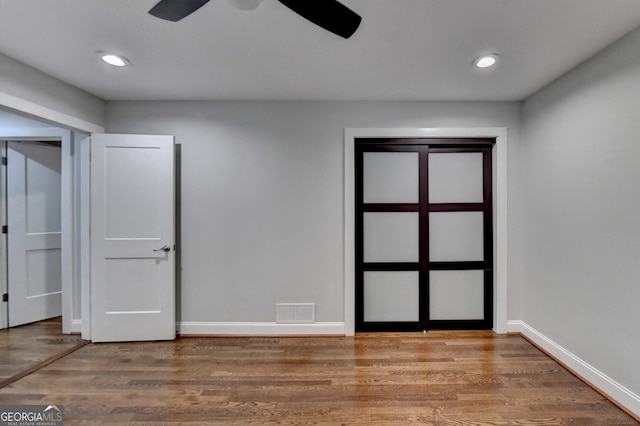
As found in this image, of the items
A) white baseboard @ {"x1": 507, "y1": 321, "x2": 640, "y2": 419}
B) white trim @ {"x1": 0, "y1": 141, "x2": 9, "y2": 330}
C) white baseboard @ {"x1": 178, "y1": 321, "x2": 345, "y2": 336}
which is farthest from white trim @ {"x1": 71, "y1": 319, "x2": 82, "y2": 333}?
white baseboard @ {"x1": 507, "y1": 321, "x2": 640, "y2": 419}

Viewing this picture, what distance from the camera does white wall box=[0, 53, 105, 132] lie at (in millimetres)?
2170

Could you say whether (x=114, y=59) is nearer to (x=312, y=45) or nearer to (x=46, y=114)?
(x=46, y=114)

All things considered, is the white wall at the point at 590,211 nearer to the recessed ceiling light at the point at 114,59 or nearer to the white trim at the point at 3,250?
the recessed ceiling light at the point at 114,59

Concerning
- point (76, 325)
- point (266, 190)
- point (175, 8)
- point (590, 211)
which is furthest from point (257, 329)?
point (590, 211)

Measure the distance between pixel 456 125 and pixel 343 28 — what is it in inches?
82.3

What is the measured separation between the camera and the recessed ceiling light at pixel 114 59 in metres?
2.17

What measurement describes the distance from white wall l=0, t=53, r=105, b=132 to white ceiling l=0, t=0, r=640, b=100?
0.09 meters

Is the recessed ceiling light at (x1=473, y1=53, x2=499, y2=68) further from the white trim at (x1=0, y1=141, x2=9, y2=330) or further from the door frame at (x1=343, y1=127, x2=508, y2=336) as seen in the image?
the white trim at (x1=0, y1=141, x2=9, y2=330)

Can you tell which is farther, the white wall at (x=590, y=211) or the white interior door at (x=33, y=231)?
the white interior door at (x=33, y=231)

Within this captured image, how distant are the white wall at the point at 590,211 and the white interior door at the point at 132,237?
11.6 feet

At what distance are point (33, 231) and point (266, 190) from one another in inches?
114

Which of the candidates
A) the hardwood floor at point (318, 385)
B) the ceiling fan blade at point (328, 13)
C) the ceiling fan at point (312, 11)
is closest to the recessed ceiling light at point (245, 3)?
the ceiling fan at point (312, 11)

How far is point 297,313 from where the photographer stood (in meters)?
3.10

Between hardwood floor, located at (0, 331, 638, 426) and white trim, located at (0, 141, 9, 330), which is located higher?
white trim, located at (0, 141, 9, 330)
